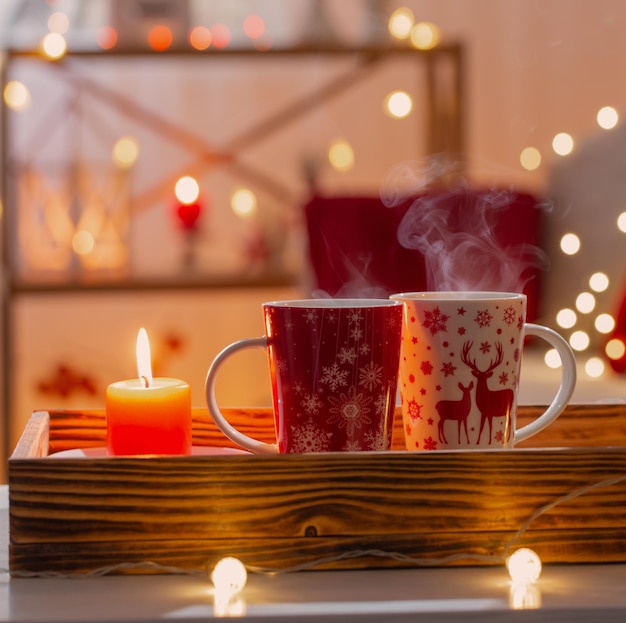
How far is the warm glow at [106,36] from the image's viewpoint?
271 cm

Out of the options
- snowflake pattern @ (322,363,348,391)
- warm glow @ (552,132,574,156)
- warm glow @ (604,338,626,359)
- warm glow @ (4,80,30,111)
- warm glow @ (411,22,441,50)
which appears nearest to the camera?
snowflake pattern @ (322,363,348,391)

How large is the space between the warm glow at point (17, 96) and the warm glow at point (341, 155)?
0.89 meters

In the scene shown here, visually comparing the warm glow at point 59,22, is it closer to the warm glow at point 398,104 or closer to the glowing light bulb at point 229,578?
the warm glow at point 398,104

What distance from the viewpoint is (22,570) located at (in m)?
0.49

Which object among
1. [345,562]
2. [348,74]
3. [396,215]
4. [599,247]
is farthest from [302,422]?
[348,74]

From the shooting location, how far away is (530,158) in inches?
109

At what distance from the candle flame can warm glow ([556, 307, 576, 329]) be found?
1.23 meters

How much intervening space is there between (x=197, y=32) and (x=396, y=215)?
1.08 metres

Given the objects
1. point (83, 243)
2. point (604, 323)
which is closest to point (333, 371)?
point (604, 323)

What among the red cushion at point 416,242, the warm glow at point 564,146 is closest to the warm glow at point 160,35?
the red cushion at point 416,242

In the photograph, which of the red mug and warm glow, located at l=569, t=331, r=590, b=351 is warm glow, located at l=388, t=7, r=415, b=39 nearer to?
warm glow, located at l=569, t=331, r=590, b=351

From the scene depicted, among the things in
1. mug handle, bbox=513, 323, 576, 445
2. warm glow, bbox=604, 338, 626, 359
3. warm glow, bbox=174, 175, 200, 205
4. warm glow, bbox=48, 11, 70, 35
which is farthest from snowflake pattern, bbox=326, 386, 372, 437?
warm glow, bbox=48, 11, 70, 35

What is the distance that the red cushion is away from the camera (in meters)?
1.90

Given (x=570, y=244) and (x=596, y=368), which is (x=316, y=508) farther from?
(x=570, y=244)
